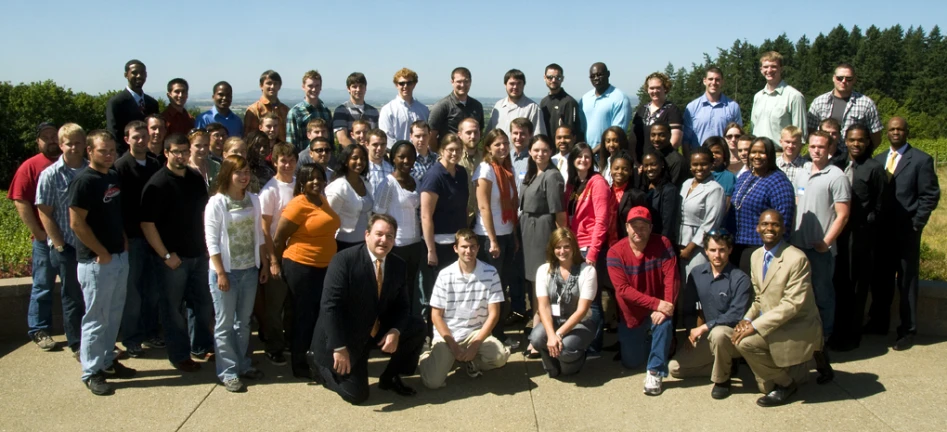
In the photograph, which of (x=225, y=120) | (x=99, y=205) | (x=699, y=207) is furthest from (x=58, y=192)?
(x=699, y=207)

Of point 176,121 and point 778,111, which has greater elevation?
point 778,111

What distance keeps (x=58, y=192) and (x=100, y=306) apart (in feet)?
3.56

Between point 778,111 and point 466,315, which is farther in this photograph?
point 778,111

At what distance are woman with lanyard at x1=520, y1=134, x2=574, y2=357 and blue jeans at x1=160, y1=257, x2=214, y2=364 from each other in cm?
263

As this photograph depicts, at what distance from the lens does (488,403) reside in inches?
196

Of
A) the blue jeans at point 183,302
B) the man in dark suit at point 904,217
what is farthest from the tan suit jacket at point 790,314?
the blue jeans at point 183,302

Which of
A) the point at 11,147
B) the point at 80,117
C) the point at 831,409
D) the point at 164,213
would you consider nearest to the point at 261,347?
the point at 164,213

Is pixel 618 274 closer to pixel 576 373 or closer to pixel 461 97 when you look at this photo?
pixel 576 373

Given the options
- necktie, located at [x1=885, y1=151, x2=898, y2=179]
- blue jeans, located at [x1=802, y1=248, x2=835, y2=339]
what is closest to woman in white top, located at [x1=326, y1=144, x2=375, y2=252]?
blue jeans, located at [x1=802, y1=248, x2=835, y2=339]

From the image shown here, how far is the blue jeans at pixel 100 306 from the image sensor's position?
498 centimetres

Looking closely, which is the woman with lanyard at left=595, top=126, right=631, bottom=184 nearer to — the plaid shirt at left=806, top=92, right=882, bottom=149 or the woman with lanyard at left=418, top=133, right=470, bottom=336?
the woman with lanyard at left=418, top=133, right=470, bottom=336

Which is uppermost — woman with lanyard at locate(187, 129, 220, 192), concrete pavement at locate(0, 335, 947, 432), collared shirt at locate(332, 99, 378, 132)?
collared shirt at locate(332, 99, 378, 132)

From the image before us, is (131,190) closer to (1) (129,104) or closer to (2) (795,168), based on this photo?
(1) (129,104)

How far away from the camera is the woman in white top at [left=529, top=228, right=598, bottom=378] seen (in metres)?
5.34
